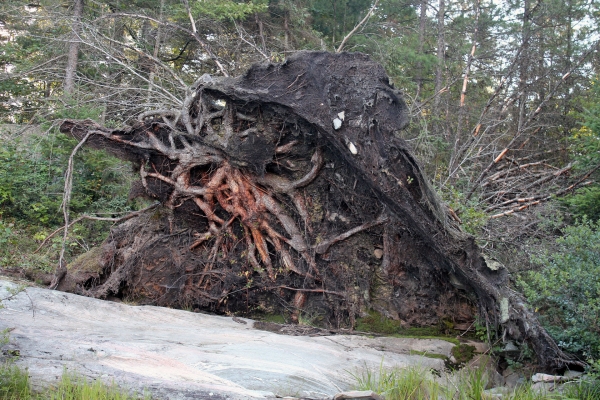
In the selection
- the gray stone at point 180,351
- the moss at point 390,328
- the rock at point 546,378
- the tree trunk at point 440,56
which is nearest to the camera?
the gray stone at point 180,351

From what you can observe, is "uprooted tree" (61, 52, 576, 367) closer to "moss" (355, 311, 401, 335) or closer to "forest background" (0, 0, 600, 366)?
"moss" (355, 311, 401, 335)

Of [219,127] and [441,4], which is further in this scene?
[441,4]

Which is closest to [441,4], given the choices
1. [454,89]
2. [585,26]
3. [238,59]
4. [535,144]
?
[454,89]

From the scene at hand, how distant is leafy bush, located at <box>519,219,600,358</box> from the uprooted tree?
0.84 ft

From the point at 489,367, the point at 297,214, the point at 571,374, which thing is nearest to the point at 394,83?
the point at 297,214

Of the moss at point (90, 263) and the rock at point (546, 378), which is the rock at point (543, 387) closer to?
the rock at point (546, 378)

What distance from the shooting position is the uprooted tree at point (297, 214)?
6.22 m

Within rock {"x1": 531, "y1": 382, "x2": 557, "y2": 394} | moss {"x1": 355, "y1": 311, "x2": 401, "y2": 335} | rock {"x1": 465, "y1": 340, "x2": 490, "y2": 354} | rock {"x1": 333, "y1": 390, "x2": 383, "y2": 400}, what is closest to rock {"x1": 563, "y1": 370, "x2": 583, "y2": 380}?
rock {"x1": 531, "y1": 382, "x2": 557, "y2": 394}

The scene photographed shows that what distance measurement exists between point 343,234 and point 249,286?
1.72 m

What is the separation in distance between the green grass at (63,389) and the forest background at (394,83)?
198 inches

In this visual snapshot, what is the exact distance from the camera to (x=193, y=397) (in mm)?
3928

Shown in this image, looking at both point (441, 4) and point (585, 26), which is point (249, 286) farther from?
point (585, 26)

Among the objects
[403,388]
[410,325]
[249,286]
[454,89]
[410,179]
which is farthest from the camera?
[454,89]

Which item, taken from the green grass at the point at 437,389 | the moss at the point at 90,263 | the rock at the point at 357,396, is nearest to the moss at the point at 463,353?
the green grass at the point at 437,389
